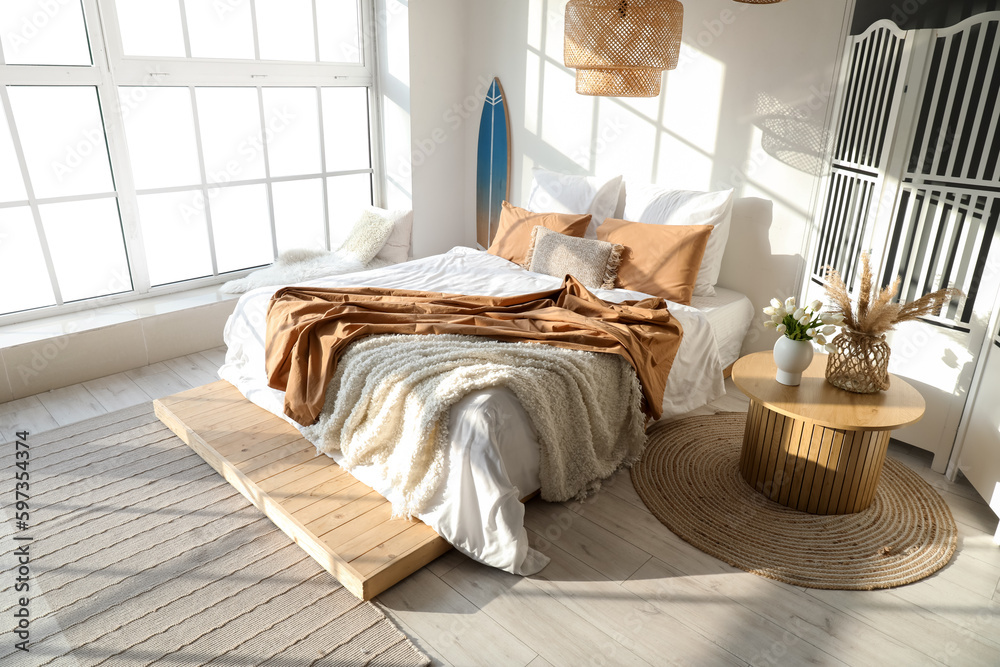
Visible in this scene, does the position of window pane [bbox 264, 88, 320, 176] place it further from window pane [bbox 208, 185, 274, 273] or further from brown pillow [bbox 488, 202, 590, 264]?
brown pillow [bbox 488, 202, 590, 264]

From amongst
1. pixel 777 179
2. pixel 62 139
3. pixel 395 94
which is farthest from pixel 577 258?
pixel 62 139

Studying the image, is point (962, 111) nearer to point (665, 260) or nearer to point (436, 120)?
point (665, 260)

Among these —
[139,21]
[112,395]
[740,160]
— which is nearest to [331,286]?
[112,395]

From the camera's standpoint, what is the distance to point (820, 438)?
2.59 m

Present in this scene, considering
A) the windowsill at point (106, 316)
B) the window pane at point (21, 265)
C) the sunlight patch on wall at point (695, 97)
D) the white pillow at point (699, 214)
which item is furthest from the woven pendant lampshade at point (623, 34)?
the window pane at point (21, 265)

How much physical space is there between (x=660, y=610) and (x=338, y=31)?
4.50 metres

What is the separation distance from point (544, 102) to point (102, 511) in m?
3.62

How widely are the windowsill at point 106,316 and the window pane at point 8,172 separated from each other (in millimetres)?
713

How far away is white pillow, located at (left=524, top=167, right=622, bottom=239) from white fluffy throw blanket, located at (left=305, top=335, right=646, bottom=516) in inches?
60.0

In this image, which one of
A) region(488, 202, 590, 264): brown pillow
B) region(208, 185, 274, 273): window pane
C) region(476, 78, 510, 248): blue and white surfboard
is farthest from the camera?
region(476, 78, 510, 248): blue and white surfboard

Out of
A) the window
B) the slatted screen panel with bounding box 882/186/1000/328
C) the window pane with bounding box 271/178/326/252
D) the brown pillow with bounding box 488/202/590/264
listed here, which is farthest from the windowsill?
the slatted screen panel with bounding box 882/186/1000/328

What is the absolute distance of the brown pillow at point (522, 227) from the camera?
13.2 feet

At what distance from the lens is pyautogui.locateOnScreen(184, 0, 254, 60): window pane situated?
14.0 ft

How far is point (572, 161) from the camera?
4680 millimetres
